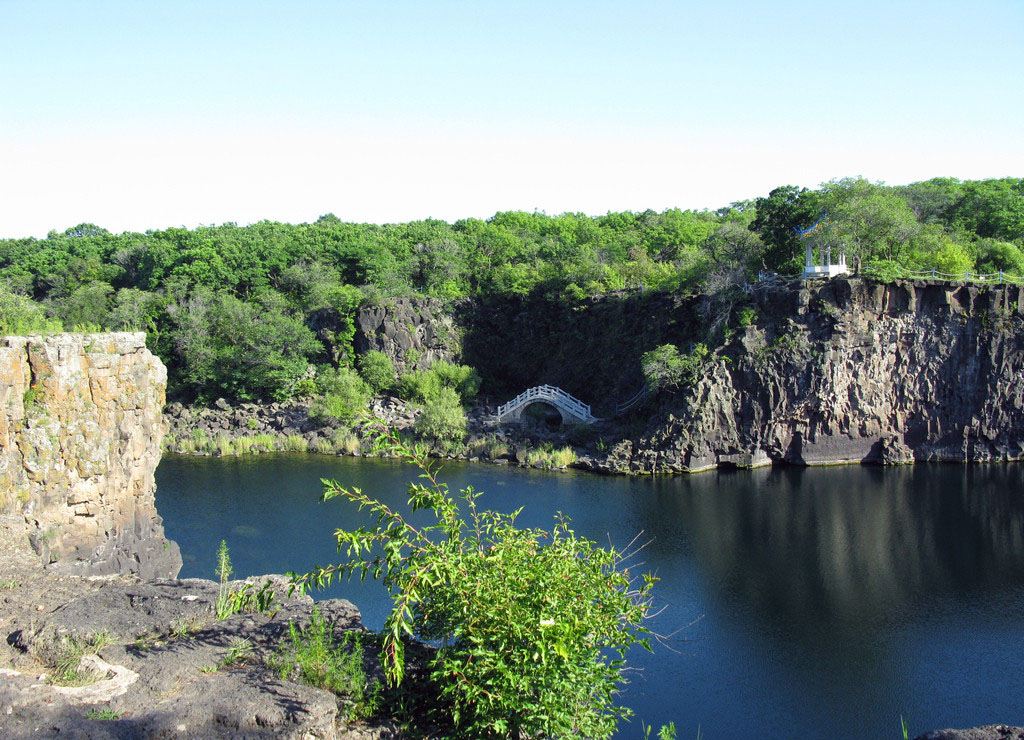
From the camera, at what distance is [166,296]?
61.8m

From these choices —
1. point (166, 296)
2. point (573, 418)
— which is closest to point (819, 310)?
point (573, 418)

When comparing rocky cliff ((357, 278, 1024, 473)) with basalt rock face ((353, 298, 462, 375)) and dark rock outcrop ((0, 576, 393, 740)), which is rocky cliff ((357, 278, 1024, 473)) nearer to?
basalt rock face ((353, 298, 462, 375))

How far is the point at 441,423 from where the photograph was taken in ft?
155

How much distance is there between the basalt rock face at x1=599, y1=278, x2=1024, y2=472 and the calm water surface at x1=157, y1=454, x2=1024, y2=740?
1953 millimetres

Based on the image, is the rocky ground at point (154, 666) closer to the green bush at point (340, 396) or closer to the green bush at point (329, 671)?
the green bush at point (329, 671)

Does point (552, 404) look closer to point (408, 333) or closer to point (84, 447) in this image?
point (408, 333)

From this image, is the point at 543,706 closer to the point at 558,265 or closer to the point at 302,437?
the point at 302,437

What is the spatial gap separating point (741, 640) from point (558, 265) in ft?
138

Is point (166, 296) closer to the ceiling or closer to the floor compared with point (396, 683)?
closer to the ceiling

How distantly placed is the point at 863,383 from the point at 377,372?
2876 centimetres

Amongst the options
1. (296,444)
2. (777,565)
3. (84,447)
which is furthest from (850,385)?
(84,447)

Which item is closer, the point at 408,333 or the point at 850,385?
the point at 850,385

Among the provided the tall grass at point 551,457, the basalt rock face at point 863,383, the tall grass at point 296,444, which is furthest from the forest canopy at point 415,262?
the tall grass at point 551,457

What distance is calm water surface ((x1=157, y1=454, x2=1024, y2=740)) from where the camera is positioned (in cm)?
1988
